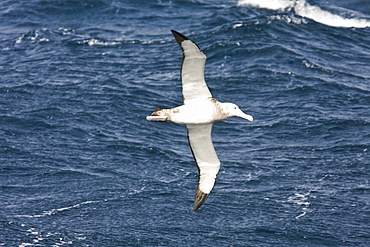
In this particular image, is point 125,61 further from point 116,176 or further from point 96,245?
point 96,245

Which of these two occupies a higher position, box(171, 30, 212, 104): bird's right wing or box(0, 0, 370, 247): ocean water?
box(171, 30, 212, 104): bird's right wing

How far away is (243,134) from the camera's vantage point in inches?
1141

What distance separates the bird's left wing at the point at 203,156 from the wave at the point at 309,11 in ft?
72.7

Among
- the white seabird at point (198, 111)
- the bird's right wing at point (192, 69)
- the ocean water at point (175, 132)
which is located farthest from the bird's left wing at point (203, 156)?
the ocean water at point (175, 132)

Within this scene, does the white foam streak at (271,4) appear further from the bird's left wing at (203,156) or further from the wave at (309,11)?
the bird's left wing at (203,156)

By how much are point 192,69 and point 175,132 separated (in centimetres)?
1390

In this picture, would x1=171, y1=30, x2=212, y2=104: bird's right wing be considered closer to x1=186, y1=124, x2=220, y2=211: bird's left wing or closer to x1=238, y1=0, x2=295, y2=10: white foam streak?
x1=186, y1=124, x2=220, y2=211: bird's left wing

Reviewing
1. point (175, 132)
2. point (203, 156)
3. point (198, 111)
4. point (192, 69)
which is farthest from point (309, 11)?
point (192, 69)

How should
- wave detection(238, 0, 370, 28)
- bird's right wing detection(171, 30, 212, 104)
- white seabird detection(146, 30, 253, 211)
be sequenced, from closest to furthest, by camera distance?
bird's right wing detection(171, 30, 212, 104)
white seabird detection(146, 30, 253, 211)
wave detection(238, 0, 370, 28)

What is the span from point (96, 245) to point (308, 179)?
9.43 m

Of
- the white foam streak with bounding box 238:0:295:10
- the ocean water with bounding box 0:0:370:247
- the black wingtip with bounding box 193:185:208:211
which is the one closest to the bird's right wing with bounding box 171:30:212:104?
the black wingtip with bounding box 193:185:208:211

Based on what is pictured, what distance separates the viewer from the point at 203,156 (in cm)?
1764

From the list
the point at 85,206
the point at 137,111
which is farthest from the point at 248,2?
A: the point at 85,206

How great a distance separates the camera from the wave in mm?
37719
